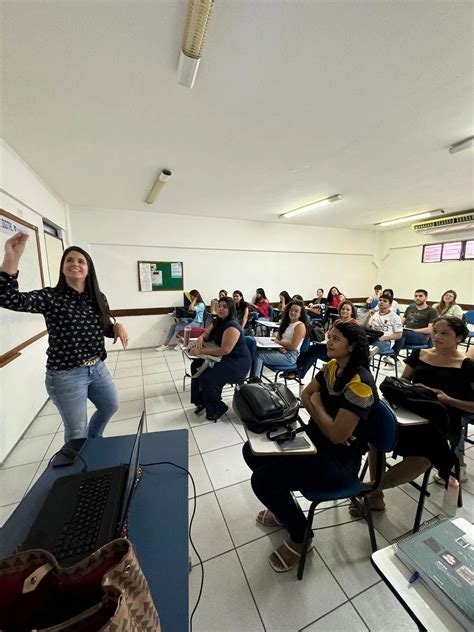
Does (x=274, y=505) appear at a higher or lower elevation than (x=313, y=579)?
higher

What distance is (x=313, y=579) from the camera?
4.25 ft

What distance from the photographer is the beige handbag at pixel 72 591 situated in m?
0.43

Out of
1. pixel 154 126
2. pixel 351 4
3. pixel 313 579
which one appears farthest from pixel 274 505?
pixel 154 126

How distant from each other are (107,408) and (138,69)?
7.56 ft

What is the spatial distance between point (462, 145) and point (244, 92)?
7.83 feet

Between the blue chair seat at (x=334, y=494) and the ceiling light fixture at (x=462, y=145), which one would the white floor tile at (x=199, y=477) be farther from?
the ceiling light fixture at (x=462, y=145)

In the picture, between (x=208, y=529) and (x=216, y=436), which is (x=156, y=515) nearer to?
(x=208, y=529)

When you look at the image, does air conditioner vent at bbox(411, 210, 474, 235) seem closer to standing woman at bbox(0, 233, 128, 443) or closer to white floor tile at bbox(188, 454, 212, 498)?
white floor tile at bbox(188, 454, 212, 498)

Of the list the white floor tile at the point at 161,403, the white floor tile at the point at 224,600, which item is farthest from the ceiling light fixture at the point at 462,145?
the white floor tile at the point at 161,403

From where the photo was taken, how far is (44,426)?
2600 millimetres

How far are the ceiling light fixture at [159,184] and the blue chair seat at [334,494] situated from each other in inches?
141

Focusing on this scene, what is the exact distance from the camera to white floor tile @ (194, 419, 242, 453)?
2291mm

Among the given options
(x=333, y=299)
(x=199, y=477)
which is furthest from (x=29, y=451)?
(x=333, y=299)

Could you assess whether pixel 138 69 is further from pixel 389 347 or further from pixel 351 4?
pixel 389 347
